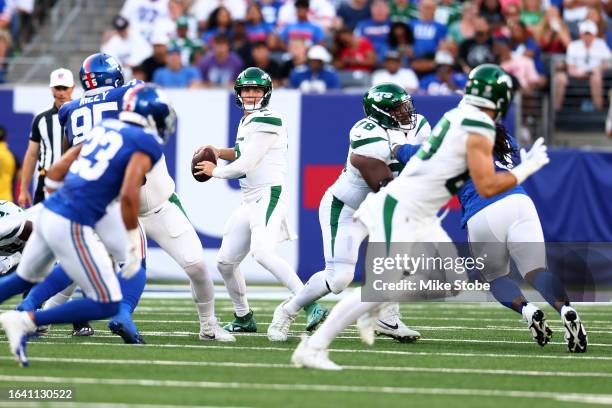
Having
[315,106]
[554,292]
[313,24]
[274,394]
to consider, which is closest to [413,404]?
[274,394]

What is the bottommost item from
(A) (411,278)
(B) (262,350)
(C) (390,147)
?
(B) (262,350)

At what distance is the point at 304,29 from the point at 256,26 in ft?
2.79

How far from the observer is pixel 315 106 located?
1412 centimetres

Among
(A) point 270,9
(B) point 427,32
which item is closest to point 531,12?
(B) point 427,32

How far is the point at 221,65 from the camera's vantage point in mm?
15805

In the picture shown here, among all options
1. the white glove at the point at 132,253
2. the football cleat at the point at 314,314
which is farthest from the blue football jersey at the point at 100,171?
the football cleat at the point at 314,314

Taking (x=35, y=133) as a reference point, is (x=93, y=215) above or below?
below

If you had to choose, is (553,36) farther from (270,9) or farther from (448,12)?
(270,9)

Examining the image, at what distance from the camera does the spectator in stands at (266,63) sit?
51.0ft

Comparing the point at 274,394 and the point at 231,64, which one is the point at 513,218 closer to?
the point at 274,394

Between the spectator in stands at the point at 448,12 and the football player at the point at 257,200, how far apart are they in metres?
8.30

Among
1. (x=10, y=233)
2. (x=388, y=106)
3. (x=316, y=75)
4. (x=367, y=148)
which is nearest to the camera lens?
(x=367, y=148)

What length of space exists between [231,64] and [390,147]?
772 cm

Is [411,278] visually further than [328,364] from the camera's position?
Yes
